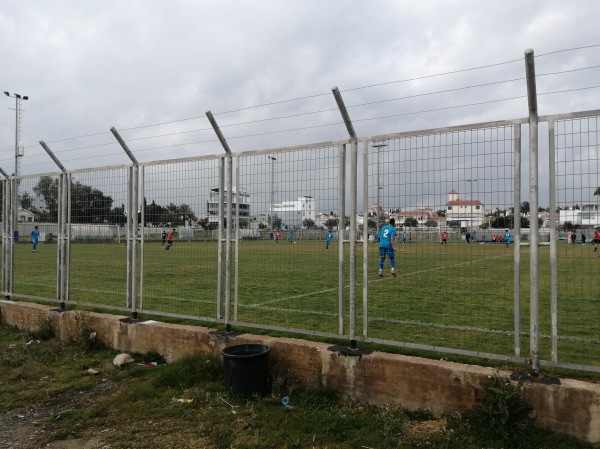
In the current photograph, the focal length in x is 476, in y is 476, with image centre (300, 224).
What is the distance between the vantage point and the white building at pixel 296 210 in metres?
5.45

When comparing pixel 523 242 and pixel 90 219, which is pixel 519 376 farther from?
pixel 90 219

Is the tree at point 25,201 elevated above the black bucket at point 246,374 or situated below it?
above

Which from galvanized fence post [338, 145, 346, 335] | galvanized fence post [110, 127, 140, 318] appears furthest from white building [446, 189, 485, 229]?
galvanized fence post [110, 127, 140, 318]

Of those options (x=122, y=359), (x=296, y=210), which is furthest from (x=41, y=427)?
(x=296, y=210)

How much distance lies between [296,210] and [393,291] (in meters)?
5.90

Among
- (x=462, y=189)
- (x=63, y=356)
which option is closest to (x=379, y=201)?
(x=462, y=189)

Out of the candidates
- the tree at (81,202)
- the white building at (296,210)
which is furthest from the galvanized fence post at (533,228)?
the tree at (81,202)

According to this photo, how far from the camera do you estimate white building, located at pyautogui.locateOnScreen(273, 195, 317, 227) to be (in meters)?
5.45

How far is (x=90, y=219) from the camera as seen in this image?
7.89 m

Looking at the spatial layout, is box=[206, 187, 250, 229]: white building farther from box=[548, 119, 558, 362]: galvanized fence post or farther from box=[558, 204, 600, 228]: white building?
box=[558, 204, 600, 228]: white building

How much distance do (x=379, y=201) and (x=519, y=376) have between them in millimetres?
2075

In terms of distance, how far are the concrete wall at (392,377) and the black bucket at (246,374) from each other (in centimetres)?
42

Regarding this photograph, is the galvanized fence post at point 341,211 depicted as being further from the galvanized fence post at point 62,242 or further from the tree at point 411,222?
the galvanized fence post at point 62,242

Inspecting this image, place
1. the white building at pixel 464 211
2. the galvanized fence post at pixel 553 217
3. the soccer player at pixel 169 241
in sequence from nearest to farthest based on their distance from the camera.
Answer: the galvanized fence post at pixel 553 217 → the white building at pixel 464 211 → the soccer player at pixel 169 241
